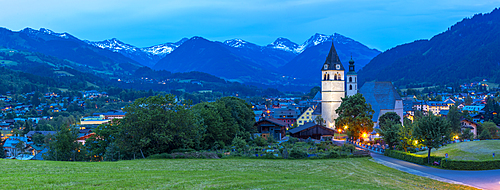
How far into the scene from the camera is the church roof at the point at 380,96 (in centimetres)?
8156

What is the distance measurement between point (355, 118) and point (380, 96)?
20.9 m

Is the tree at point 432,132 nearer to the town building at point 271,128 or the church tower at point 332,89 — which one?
the town building at point 271,128

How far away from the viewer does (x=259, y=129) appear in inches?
3172

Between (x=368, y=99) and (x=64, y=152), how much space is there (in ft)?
198

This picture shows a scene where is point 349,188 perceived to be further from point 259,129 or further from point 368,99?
point 368,99

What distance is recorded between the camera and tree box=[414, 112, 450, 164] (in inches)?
1481

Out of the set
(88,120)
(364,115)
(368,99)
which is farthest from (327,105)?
(88,120)

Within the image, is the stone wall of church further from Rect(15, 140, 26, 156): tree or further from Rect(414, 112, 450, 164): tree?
Rect(15, 140, 26, 156): tree

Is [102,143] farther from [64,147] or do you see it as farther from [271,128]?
[271,128]

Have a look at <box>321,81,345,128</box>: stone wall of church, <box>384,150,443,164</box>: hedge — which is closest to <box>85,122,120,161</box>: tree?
<box>384,150,443,164</box>: hedge

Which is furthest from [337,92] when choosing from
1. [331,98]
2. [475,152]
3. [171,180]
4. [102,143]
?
[171,180]

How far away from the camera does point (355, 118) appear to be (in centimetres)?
6462

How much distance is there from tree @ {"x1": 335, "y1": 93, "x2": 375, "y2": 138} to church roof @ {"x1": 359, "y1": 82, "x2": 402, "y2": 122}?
46.8 feet

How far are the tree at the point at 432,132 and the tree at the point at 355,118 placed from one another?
2521 cm
